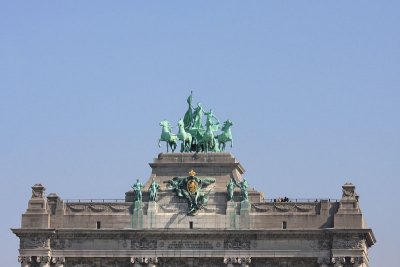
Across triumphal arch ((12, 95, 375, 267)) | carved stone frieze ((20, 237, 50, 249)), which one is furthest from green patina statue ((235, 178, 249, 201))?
carved stone frieze ((20, 237, 50, 249))

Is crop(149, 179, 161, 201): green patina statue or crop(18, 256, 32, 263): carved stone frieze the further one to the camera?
crop(149, 179, 161, 201): green patina statue

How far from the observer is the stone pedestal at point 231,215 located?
19700 cm

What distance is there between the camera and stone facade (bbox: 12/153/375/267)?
196 metres

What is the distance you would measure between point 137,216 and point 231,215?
740 centimetres

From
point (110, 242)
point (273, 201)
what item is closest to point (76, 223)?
point (110, 242)

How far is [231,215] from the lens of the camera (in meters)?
197

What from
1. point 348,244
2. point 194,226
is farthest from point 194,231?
point 348,244

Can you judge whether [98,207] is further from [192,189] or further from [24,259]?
[192,189]

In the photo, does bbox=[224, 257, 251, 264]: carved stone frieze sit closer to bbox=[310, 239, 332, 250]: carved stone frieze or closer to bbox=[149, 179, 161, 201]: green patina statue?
bbox=[310, 239, 332, 250]: carved stone frieze

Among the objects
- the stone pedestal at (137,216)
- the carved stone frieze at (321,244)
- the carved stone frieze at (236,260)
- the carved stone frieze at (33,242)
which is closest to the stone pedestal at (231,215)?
the carved stone frieze at (236,260)

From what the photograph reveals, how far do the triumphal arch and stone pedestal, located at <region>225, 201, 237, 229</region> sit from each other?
0.08 m

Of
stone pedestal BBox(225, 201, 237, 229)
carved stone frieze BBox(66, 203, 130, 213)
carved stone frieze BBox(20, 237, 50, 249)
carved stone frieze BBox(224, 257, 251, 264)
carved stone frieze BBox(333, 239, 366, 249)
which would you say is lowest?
carved stone frieze BBox(224, 257, 251, 264)

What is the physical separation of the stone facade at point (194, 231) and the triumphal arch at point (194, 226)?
0.08m

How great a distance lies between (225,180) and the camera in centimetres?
19862
